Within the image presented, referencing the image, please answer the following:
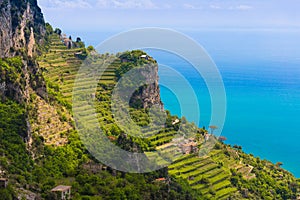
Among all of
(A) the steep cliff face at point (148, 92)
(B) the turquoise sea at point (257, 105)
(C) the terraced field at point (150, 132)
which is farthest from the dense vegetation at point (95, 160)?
(B) the turquoise sea at point (257, 105)

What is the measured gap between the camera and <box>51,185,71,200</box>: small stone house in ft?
47.2

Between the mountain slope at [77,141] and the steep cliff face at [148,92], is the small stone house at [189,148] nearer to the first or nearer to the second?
the mountain slope at [77,141]

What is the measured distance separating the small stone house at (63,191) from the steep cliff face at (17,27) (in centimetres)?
761

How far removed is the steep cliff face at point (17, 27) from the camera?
20.1m

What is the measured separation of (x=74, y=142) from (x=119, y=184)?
355cm

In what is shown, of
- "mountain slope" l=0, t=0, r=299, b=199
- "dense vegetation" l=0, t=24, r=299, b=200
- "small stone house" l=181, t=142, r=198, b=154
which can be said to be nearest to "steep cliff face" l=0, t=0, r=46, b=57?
"mountain slope" l=0, t=0, r=299, b=199

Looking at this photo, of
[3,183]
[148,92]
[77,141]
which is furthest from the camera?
[148,92]

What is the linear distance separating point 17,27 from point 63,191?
10361 mm

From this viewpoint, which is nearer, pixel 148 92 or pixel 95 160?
pixel 95 160

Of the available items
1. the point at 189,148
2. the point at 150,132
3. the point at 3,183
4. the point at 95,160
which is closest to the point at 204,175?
the point at 189,148

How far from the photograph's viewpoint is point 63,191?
14547 millimetres

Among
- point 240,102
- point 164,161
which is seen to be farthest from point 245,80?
point 164,161

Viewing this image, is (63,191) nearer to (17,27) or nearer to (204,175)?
(17,27)

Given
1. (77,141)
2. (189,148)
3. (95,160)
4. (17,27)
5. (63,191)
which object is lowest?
(63,191)
